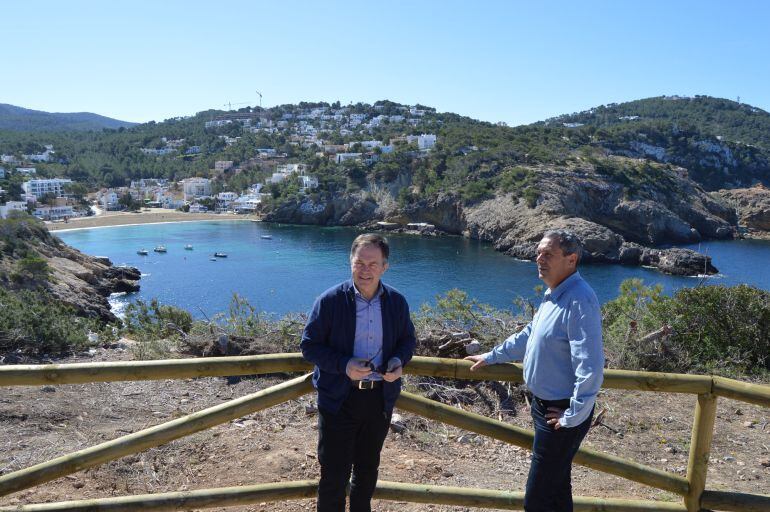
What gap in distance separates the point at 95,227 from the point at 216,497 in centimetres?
6991

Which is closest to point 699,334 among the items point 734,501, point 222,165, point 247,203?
point 734,501

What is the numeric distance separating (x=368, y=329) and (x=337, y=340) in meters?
0.13

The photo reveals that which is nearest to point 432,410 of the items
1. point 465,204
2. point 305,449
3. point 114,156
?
point 305,449

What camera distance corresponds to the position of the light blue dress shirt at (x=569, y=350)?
2.04 metres

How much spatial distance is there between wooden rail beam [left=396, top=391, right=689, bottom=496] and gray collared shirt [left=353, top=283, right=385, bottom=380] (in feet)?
1.41

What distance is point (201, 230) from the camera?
212 feet

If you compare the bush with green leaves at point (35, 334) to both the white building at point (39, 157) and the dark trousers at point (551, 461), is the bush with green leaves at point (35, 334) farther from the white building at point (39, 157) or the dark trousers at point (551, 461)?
the white building at point (39, 157)

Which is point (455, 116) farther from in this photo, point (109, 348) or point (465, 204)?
point (109, 348)

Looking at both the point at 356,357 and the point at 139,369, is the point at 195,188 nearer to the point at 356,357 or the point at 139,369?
the point at 139,369

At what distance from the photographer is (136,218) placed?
7156cm

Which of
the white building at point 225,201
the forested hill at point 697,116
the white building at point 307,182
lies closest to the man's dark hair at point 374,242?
the white building at point 307,182

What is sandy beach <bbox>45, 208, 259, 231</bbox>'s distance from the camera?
212 ft

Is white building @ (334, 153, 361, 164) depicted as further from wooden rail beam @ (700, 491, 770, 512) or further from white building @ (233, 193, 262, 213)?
wooden rail beam @ (700, 491, 770, 512)

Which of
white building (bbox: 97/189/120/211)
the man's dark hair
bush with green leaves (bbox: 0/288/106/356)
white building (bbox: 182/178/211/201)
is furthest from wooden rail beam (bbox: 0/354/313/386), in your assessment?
white building (bbox: 182/178/211/201)
